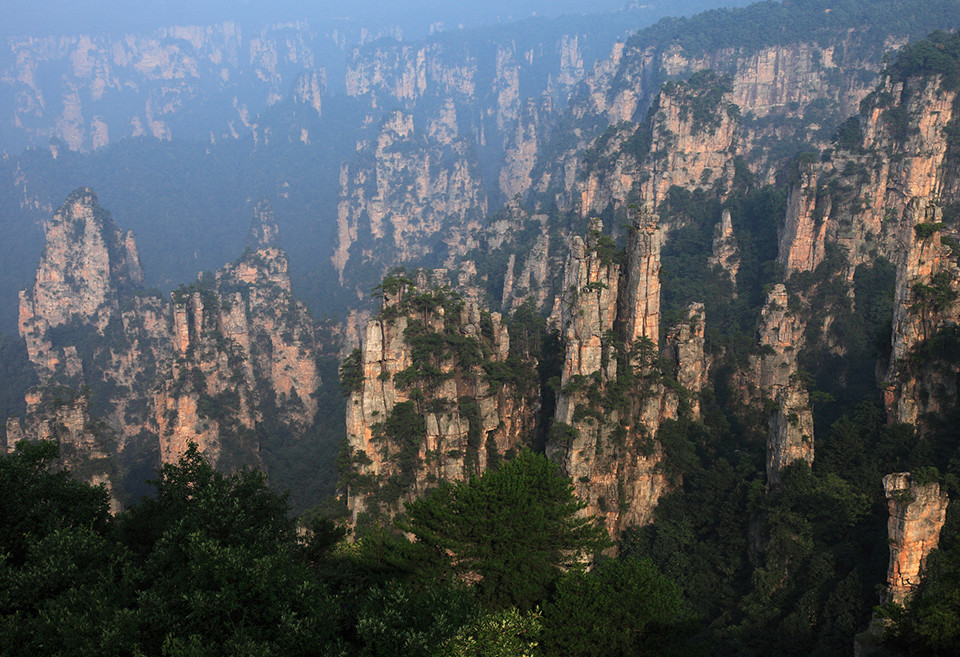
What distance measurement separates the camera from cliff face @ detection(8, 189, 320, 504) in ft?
208

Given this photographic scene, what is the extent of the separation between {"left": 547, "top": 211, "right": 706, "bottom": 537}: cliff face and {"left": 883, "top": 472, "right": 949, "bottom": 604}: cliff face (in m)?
14.2

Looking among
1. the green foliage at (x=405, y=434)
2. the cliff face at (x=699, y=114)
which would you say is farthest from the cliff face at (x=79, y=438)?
the cliff face at (x=699, y=114)

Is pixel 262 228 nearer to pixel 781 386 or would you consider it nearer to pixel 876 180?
pixel 876 180

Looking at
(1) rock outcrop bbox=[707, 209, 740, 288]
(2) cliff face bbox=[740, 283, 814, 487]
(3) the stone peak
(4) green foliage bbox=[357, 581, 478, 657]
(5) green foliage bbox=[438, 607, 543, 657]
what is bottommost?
(5) green foliage bbox=[438, 607, 543, 657]

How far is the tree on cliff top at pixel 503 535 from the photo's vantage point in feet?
71.8

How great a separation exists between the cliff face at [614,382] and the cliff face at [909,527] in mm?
14194

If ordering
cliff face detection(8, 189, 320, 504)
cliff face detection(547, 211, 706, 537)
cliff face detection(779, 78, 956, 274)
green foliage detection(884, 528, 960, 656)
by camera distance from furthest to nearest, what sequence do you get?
cliff face detection(8, 189, 320, 504) < cliff face detection(779, 78, 956, 274) < cliff face detection(547, 211, 706, 537) < green foliage detection(884, 528, 960, 656)

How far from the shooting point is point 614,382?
40906mm

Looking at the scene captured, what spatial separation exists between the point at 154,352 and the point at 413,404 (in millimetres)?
58847

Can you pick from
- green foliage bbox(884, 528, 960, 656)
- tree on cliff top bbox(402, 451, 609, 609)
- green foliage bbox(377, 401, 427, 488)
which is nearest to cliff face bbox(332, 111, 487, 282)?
green foliage bbox(377, 401, 427, 488)

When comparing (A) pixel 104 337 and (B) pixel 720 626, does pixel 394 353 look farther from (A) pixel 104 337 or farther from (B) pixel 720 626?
(A) pixel 104 337

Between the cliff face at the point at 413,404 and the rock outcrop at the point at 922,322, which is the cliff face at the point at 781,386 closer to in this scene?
the rock outcrop at the point at 922,322

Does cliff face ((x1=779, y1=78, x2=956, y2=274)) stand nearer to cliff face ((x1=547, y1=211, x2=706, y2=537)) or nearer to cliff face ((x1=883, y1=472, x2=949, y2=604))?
cliff face ((x1=547, y1=211, x2=706, y2=537))

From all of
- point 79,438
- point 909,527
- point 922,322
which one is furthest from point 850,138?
point 79,438
